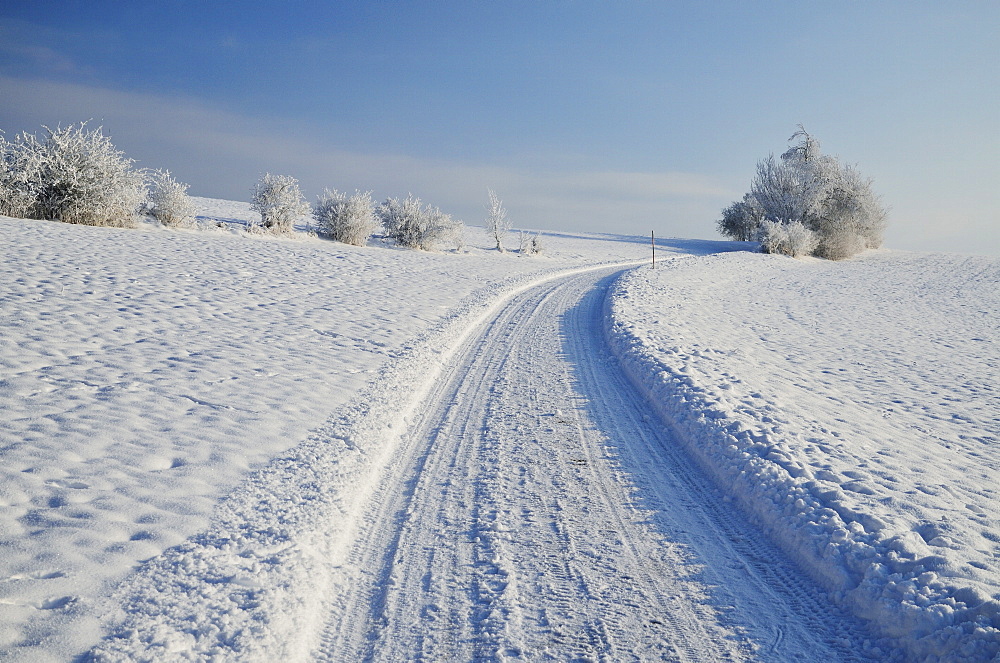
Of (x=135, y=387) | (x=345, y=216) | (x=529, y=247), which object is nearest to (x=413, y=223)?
(x=345, y=216)

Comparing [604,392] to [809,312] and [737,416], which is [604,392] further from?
[809,312]

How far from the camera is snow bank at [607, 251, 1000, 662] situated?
303cm

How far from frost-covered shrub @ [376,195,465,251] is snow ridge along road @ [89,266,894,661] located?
973 inches

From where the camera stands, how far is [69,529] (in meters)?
3.46

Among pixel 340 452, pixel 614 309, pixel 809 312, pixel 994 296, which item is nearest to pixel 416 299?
pixel 614 309

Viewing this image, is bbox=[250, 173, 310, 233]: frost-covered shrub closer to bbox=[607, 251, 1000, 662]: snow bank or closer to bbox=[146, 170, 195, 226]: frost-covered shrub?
bbox=[146, 170, 195, 226]: frost-covered shrub

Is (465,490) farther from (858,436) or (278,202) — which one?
(278,202)

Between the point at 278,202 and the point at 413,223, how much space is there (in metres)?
6.98

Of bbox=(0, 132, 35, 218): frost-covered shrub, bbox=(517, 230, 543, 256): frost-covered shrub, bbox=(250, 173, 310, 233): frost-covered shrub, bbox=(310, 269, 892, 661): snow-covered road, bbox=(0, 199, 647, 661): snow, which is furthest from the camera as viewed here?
bbox=(517, 230, 543, 256): frost-covered shrub

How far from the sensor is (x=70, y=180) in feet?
56.4

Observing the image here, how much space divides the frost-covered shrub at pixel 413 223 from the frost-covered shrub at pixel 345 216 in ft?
6.57

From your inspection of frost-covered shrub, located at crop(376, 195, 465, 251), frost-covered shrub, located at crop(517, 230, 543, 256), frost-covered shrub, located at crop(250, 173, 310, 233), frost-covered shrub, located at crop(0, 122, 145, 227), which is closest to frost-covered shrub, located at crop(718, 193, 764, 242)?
frost-covered shrub, located at crop(517, 230, 543, 256)

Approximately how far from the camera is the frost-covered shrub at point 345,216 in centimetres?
2694

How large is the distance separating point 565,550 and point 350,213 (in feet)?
84.8
